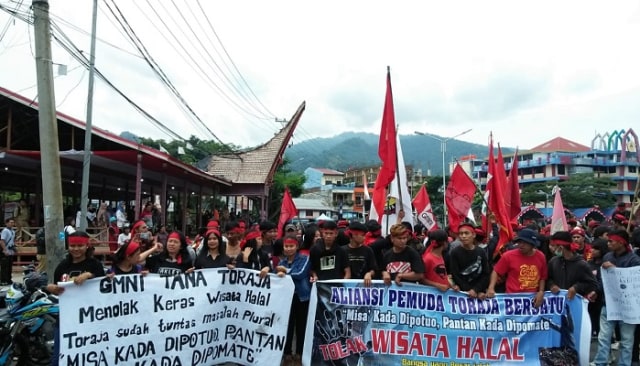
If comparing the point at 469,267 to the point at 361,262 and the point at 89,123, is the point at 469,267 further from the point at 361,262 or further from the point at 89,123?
the point at 89,123

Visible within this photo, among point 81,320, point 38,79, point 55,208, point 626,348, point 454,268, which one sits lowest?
point 626,348

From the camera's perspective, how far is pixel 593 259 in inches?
257

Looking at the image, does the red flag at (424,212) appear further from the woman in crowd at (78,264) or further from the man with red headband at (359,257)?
the woman in crowd at (78,264)

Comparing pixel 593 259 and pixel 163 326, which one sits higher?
pixel 593 259

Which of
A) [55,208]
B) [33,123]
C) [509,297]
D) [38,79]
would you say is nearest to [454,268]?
[509,297]

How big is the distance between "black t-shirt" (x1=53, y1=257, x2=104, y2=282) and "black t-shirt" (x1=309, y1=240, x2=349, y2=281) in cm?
225

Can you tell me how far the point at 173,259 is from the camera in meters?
5.70

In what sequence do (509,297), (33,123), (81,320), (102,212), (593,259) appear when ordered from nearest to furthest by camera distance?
(81,320), (509,297), (593,259), (102,212), (33,123)

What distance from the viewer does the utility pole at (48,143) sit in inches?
336

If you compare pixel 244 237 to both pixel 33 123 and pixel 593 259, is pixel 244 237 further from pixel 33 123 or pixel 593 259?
pixel 33 123

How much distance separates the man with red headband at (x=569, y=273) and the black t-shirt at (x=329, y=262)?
2.24 metres

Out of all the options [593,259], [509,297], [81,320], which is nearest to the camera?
[81,320]

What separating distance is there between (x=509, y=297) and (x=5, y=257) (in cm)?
1167

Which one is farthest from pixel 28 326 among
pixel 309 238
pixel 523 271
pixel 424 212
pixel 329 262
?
pixel 424 212
